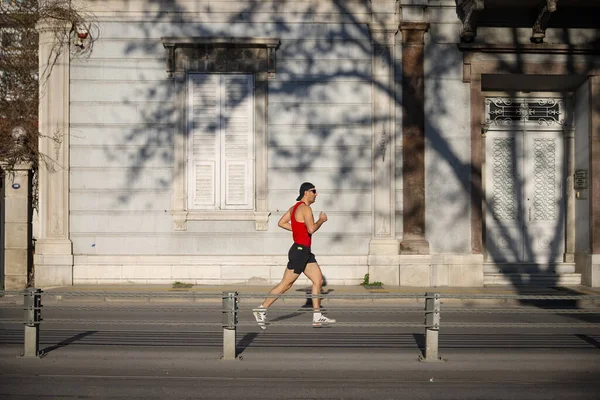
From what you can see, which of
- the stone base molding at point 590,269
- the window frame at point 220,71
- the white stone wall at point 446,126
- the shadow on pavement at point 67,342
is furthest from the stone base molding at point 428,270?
the shadow on pavement at point 67,342

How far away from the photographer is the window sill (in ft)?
54.7

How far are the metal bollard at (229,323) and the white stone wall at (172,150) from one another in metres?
7.86

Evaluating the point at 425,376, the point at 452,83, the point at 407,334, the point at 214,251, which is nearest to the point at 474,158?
the point at 452,83

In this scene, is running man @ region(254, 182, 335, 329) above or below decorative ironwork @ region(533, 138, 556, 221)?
below

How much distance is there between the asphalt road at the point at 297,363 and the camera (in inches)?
290

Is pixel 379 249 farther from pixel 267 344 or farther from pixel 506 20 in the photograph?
pixel 267 344

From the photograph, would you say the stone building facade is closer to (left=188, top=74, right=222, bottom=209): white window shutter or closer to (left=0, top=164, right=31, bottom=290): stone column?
(left=188, top=74, right=222, bottom=209): white window shutter

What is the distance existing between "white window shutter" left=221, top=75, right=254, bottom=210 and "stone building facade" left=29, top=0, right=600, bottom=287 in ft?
0.10

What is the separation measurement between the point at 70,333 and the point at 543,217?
36.5 feet

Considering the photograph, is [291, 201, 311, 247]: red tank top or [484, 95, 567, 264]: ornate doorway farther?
[484, 95, 567, 264]: ornate doorway

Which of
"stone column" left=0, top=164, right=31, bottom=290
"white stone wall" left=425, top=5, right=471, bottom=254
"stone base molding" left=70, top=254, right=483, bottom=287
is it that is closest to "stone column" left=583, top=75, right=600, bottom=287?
"stone base molding" left=70, top=254, right=483, bottom=287

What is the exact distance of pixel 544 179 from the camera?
707 inches

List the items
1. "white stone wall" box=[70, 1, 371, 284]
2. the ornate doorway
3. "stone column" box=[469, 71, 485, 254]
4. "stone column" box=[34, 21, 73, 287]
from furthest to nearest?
the ornate doorway
"stone column" box=[469, 71, 485, 254]
"white stone wall" box=[70, 1, 371, 284]
"stone column" box=[34, 21, 73, 287]

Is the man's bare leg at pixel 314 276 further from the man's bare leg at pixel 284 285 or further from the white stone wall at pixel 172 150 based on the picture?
the white stone wall at pixel 172 150
